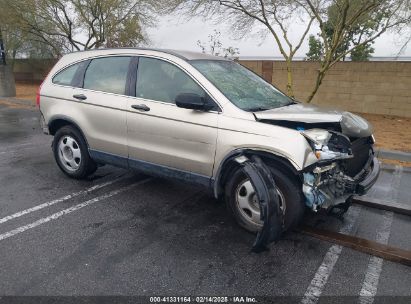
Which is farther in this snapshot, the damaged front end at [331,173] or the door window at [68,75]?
the door window at [68,75]

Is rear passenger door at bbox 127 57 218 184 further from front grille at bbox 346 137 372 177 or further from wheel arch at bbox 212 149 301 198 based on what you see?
front grille at bbox 346 137 372 177

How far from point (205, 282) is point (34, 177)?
136 inches

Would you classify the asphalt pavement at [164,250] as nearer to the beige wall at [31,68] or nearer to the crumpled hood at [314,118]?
the crumpled hood at [314,118]

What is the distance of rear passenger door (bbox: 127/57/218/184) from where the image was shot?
3629 millimetres

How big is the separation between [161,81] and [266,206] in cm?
191

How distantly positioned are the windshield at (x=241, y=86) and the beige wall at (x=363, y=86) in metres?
8.50

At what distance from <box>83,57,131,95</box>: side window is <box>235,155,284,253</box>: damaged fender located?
2.02m

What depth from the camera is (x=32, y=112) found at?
1220 cm

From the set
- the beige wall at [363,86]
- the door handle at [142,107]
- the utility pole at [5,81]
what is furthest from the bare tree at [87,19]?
the door handle at [142,107]

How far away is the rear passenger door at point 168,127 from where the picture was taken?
363 cm

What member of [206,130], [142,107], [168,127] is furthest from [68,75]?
[206,130]

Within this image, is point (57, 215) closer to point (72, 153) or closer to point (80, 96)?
point (72, 153)

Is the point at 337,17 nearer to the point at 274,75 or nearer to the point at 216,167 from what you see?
the point at 274,75

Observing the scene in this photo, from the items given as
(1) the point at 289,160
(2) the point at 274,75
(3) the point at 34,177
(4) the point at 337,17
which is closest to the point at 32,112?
(3) the point at 34,177
